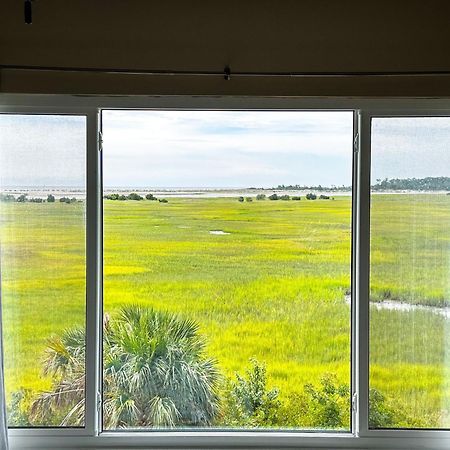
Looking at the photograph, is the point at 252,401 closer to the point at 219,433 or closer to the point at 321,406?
the point at 219,433

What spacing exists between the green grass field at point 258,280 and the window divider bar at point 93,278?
4 centimetres

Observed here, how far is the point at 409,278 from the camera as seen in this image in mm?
2535

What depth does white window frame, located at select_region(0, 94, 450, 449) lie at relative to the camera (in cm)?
250

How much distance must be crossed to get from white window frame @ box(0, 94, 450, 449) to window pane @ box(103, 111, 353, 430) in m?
0.06

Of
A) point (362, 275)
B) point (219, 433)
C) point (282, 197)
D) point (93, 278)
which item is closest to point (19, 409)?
point (93, 278)

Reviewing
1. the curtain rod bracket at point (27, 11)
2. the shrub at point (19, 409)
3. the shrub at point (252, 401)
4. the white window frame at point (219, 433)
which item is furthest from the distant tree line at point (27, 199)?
the shrub at point (252, 401)

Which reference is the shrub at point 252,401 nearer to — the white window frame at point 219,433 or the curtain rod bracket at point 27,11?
the white window frame at point 219,433

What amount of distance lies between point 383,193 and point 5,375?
71.0 inches

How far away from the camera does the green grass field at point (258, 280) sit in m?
2.53

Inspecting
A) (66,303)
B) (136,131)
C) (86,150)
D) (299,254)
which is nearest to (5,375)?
(66,303)

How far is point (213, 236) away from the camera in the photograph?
102 inches

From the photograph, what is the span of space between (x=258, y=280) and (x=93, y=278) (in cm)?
71

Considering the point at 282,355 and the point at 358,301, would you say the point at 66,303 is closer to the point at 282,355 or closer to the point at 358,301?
the point at 282,355

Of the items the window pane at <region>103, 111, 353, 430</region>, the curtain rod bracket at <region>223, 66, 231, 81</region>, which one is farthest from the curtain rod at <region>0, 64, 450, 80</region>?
the window pane at <region>103, 111, 353, 430</region>
